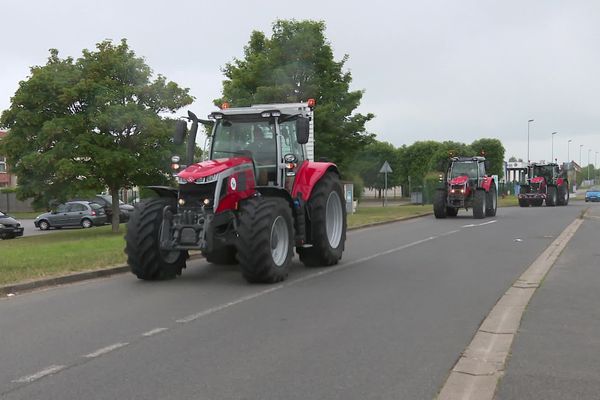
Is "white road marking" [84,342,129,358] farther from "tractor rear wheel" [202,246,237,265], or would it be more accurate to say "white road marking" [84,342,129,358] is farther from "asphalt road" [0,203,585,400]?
"tractor rear wheel" [202,246,237,265]

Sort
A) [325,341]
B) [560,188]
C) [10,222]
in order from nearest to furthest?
[325,341], [10,222], [560,188]

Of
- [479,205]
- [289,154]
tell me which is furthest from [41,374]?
[479,205]

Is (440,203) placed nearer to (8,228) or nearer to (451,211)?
(451,211)

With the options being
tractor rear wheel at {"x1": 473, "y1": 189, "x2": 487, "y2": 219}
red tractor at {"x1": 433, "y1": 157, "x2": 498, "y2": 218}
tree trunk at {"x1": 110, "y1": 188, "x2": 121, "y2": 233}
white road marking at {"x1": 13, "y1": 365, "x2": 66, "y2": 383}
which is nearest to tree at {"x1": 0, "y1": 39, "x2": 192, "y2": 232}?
tree trunk at {"x1": 110, "y1": 188, "x2": 121, "y2": 233}

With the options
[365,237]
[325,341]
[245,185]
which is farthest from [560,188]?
[325,341]

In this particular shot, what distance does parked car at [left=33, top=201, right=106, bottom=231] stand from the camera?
34969mm

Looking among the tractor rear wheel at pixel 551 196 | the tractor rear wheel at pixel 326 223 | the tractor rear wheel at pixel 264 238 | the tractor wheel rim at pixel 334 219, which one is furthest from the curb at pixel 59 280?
the tractor rear wheel at pixel 551 196

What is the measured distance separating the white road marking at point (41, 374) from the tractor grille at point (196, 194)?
4250 millimetres

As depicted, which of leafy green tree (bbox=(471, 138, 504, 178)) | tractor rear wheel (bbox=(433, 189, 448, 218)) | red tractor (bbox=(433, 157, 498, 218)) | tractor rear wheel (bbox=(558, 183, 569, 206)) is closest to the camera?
red tractor (bbox=(433, 157, 498, 218))

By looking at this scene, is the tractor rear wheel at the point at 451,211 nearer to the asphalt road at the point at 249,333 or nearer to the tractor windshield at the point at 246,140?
the asphalt road at the point at 249,333

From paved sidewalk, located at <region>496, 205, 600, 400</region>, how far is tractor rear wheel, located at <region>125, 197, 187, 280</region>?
5.52m

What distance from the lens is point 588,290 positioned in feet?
28.9

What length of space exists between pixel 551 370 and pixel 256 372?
8.07 ft

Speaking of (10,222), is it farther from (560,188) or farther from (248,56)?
(560,188)
